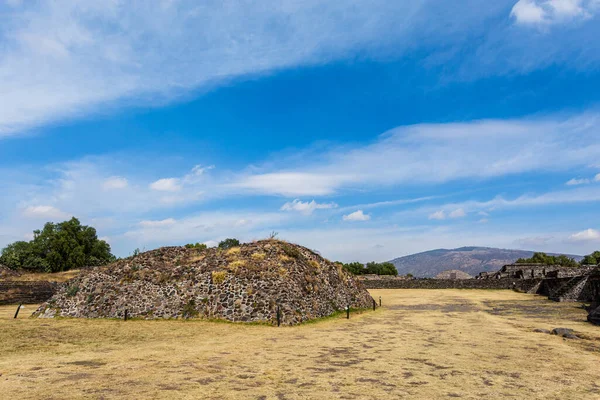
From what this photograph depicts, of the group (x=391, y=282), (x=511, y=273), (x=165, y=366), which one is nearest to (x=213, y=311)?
(x=165, y=366)

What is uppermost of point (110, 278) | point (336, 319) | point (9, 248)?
point (9, 248)

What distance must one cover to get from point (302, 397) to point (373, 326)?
506 inches

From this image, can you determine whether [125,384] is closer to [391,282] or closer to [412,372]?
[412,372]

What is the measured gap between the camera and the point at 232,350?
44.4ft

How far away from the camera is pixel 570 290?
35281mm

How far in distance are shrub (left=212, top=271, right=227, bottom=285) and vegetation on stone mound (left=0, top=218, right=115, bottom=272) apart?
60.7m

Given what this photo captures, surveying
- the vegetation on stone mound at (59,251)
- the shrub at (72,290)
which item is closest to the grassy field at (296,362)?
the shrub at (72,290)

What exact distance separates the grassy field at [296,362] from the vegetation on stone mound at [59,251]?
6095 centimetres

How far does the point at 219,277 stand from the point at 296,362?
13.1 m

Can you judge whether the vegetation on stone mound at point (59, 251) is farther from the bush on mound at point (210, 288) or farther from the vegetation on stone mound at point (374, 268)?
the vegetation on stone mound at point (374, 268)

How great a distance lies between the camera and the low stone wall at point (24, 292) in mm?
34031

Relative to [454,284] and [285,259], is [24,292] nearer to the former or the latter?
[285,259]

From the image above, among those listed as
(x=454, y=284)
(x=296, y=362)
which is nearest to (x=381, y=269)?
(x=454, y=284)

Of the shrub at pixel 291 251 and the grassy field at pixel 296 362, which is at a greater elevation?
the shrub at pixel 291 251
